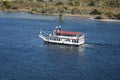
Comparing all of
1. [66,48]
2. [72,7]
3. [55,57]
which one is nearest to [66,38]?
[66,48]

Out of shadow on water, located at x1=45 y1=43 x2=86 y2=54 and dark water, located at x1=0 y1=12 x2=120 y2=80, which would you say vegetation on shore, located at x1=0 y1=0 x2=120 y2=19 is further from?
shadow on water, located at x1=45 y1=43 x2=86 y2=54

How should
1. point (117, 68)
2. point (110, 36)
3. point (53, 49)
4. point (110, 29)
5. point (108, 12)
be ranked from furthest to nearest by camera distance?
point (108, 12) → point (110, 29) → point (110, 36) → point (53, 49) → point (117, 68)

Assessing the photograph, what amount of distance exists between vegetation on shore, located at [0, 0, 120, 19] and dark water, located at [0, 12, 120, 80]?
134 feet

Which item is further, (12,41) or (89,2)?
(89,2)

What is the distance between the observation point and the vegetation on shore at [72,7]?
128m

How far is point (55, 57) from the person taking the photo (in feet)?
193

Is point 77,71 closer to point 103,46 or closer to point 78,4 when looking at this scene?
→ point 103,46

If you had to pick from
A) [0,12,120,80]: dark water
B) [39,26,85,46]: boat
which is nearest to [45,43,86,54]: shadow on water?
[0,12,120,80]: dark water

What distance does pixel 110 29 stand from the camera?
94438 mm

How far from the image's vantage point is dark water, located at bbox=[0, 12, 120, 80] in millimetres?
48781

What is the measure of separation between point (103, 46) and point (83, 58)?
1167 centimetres

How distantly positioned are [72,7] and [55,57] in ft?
265

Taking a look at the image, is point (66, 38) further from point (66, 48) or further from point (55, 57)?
point (55, 57)

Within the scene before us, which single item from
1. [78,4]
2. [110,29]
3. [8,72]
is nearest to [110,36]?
[110,29]
